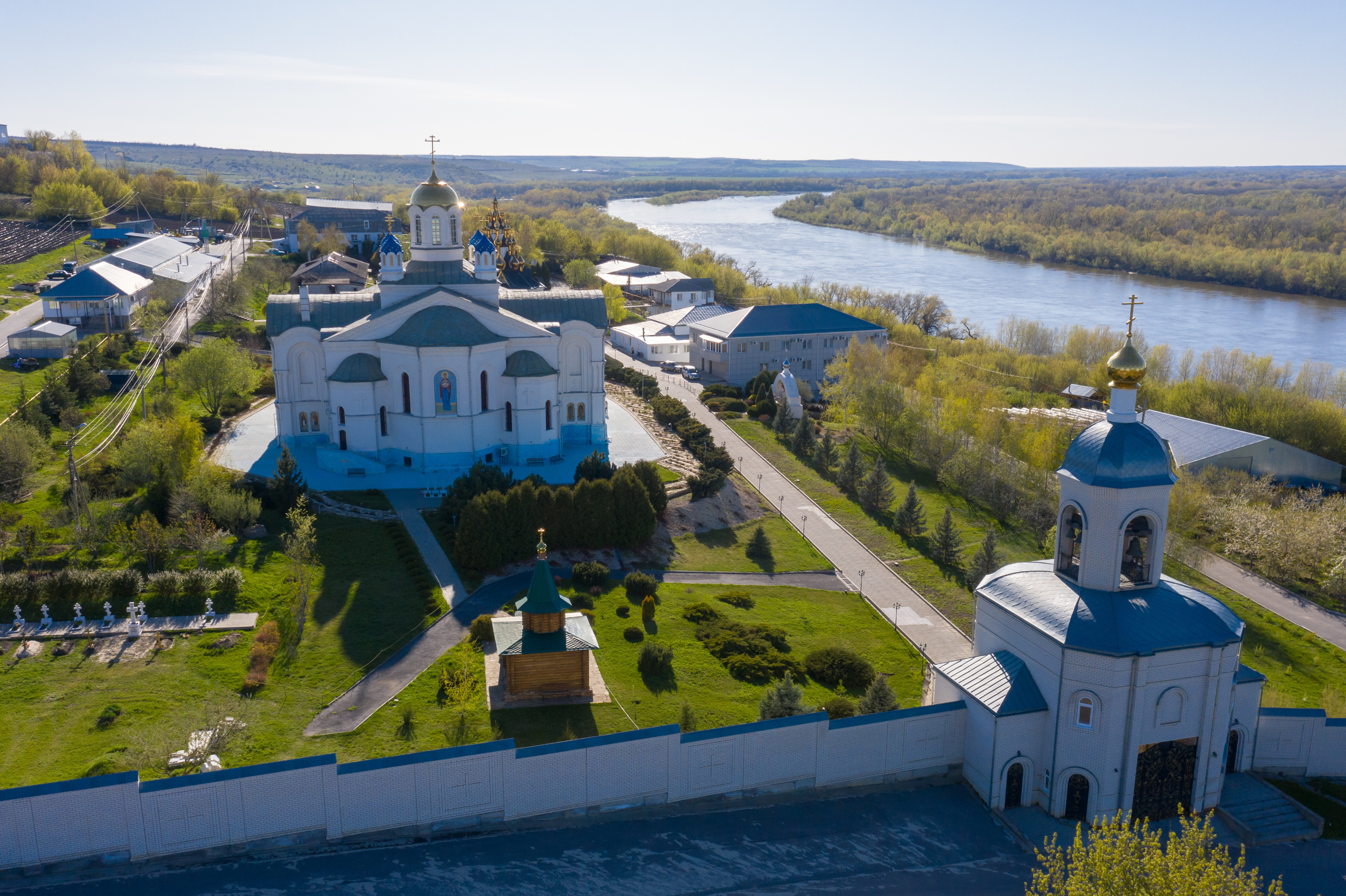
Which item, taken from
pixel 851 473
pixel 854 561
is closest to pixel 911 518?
pixel 854 561

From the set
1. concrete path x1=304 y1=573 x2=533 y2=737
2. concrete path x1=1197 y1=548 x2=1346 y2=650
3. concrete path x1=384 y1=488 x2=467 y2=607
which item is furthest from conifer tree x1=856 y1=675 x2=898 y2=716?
concrete path x1=1197 y1=548 x2=1346 y2=650

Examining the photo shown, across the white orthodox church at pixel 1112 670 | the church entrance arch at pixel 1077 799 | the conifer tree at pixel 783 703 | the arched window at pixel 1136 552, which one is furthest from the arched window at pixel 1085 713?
the conifer tree at pixel 783 703

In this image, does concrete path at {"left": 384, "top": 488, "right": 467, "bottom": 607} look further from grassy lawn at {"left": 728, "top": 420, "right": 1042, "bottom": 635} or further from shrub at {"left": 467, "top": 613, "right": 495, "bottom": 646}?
grassy lawn at {"left": 728, "top": 420, "right": 1042, "bottom": 635}

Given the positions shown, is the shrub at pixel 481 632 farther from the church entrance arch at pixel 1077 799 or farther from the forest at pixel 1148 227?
the forest at pixel 1148 227

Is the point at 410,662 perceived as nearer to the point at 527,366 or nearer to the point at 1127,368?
the point at 1127,368

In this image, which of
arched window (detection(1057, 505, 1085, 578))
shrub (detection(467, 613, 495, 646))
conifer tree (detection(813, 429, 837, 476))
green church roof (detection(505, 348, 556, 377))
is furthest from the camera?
conifer tree (detection(813, 429, 837, 476))
